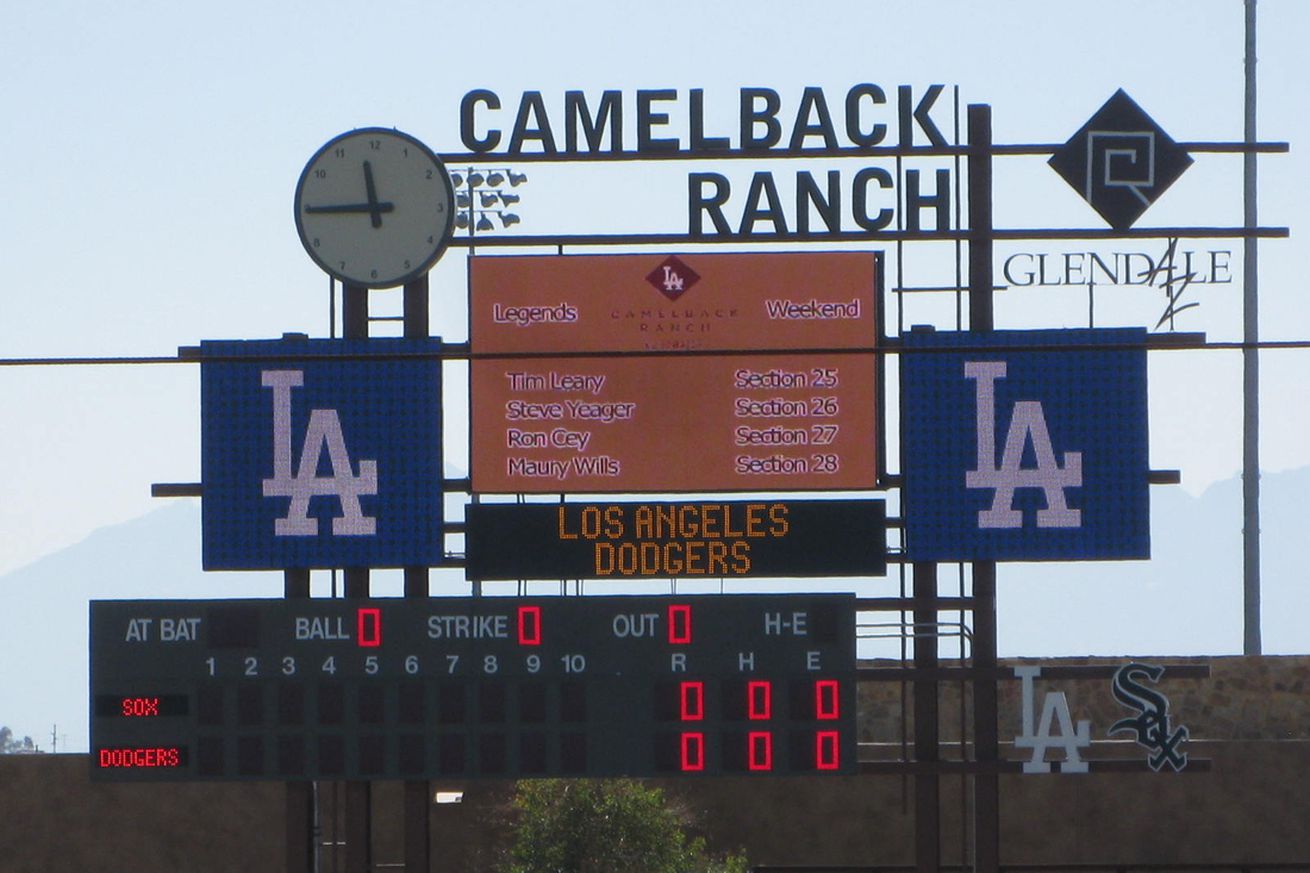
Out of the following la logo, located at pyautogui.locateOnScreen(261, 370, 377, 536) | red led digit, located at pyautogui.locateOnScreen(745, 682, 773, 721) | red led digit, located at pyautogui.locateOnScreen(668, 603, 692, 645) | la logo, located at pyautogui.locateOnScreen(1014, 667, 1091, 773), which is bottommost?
la logo, located at pyautogui.locateOnScreen(1014, 667, 1091, 773)

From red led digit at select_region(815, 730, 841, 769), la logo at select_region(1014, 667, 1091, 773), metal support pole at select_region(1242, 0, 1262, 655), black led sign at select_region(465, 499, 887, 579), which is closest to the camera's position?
red led digit at select_region(815, 730, 841, 769)

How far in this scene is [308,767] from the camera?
20.0 m

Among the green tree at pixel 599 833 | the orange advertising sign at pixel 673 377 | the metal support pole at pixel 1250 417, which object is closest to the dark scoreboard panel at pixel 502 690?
the orange advertising sign at pixel 673 377

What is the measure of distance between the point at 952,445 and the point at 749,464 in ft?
6.55

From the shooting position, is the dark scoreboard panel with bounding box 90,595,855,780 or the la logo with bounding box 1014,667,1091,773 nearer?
the dark scoreboard panel with bounding box 90,595,855,780

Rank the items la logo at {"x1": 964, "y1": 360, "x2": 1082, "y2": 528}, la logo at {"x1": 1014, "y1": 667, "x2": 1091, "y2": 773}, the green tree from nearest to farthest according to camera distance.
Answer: la logo at {"x1": 1014, "y1": 667, "x2": 1091, "y2": 773}
la logo at {"x1": 964, "y1": 360, "x2": 1082, "y2": 528}
the green tree

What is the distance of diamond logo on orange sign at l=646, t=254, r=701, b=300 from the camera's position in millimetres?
22297

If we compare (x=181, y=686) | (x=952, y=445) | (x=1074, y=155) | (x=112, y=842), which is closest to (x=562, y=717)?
(x=181, y=686)

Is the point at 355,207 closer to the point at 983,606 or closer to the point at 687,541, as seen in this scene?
the point at 687,541

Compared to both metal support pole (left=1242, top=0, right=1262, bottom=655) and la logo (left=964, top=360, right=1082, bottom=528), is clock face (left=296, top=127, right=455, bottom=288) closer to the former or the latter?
la logo (left=964, top=360, right=1082, bottom=528)

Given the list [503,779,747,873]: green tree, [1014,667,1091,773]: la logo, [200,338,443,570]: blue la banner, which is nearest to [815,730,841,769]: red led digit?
[1014,667,1091,773]: la logo

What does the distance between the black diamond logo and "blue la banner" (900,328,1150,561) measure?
1.54 m

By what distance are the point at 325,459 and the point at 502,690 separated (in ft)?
11.0

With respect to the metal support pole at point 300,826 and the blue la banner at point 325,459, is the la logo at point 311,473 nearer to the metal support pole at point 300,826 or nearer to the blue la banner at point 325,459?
the blue la banner at point 325,459
